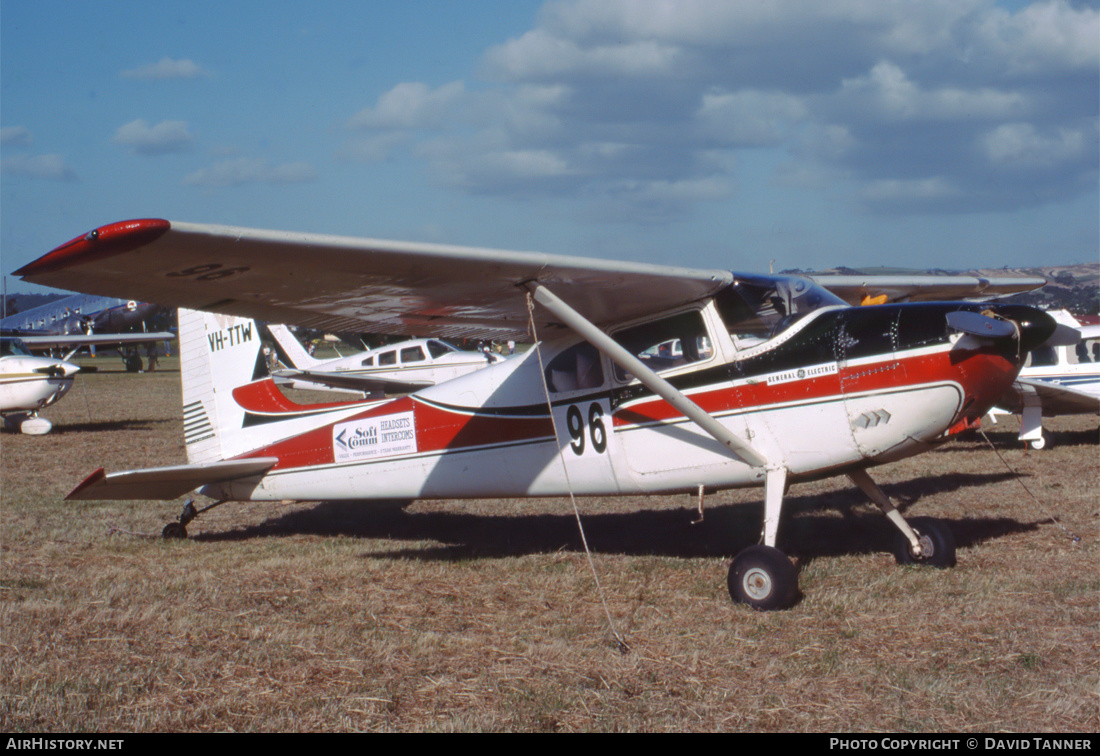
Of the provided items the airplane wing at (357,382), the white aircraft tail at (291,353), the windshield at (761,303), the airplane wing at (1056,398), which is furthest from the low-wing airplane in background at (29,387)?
the airplane wing at (1056,398)

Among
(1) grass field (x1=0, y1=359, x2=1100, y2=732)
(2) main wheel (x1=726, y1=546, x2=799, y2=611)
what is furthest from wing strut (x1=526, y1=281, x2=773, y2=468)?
(1) grass field (x1=0, y1=359, x2=1100, y2=732)

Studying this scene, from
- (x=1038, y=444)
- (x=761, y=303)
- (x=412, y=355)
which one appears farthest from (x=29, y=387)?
(x=1038, y=444)

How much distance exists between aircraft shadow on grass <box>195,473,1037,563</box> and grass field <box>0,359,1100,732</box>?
5 cm

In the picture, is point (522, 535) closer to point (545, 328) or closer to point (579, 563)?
point (579, 563)

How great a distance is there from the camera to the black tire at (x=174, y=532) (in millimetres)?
7930

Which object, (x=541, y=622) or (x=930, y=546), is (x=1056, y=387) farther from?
(x=541, y=622)

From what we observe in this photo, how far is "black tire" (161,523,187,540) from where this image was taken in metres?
7.93

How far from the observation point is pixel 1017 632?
184 inches

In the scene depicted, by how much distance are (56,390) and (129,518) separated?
11787mm

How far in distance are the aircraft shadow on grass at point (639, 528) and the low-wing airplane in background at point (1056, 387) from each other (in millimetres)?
3712

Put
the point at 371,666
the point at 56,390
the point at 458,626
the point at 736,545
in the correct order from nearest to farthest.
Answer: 1. the point at 371,666
2. the point at 458,626
3. the point at 736,545
4. the point at 56,390

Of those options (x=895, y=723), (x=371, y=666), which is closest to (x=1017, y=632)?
(x=895, y=723)

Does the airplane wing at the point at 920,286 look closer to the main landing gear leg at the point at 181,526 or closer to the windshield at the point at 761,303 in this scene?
the windshield at the point at 761,303

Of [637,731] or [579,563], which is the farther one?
[579,563]
